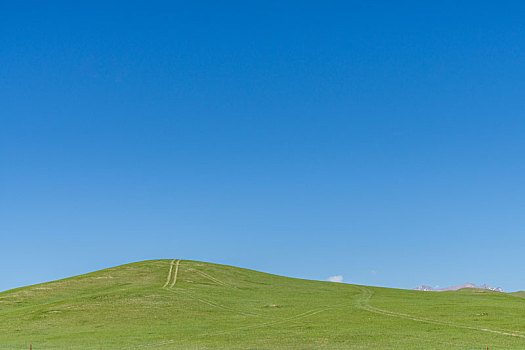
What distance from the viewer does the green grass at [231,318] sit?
145 feet

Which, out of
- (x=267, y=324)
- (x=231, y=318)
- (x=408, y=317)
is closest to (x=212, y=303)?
(x=231, y=318)

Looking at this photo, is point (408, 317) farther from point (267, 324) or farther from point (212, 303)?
point (212, 303)

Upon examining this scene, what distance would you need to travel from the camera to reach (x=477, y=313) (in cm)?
5953

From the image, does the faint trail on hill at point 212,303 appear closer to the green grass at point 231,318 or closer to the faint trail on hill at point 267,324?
the green grass at point 231,318

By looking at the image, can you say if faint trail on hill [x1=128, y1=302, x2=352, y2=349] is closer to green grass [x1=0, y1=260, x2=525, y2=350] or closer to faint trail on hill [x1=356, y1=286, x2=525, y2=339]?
green grass [x1=0, y1=260, x2=525, y2=350]

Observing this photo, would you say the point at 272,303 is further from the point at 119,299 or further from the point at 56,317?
the point at 56,317

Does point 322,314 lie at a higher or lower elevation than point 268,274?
lower

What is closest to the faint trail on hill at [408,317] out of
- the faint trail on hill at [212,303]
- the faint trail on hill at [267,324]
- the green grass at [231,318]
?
the green grass at [231,318]

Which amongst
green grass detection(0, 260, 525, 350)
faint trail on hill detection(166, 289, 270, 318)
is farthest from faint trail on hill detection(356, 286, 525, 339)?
faint trail on hill detection(166, 289, 270, 318)

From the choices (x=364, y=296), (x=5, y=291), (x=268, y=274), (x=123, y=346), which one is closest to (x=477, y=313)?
(x=364, y=296)

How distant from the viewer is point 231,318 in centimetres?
5903

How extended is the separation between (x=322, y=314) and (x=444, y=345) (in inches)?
843

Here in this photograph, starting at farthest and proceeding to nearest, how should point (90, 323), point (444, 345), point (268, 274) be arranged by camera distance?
point (268, 274) → point (90, 323) → point (444, 345)

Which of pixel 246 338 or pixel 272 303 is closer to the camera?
pixel 246 338
